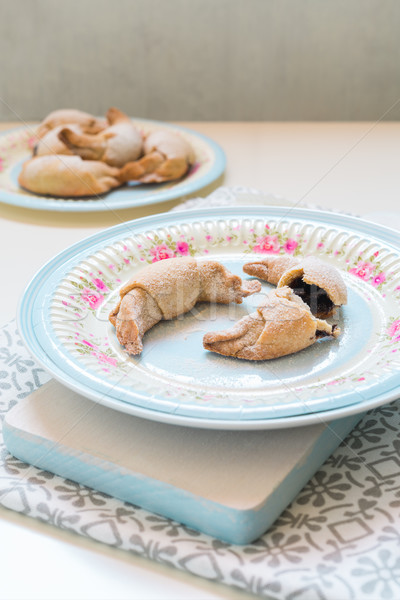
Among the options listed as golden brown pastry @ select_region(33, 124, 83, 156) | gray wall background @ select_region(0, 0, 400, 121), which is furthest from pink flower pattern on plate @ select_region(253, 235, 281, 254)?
gray wall background @ select_region(0, 0, 400, 121)

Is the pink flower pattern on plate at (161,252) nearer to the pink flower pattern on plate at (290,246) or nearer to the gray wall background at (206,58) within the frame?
the pink flower pattern on plate at (290,246)

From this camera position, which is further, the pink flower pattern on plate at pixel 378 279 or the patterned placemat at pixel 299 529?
the pink flower pattern on plate at pixel 378 279

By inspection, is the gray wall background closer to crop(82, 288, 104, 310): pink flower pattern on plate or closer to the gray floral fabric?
crop(82, 288, 104, 310): pink flower pattern on plate

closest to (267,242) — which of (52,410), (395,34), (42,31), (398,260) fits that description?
(398,260)

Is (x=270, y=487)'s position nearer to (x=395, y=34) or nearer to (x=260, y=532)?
(x=260, y=532)

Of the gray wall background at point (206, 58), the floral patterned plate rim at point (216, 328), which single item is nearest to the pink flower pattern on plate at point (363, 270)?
the floral patterned plate rim at point (216, 328)

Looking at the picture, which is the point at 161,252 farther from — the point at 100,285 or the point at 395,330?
the point at 395,330
